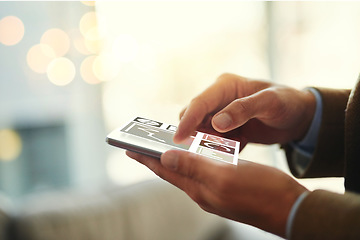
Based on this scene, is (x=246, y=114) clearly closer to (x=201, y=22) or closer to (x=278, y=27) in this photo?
(x=201, y=22)

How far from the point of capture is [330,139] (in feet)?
2.43

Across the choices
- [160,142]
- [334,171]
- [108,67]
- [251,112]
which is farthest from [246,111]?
[108,67]

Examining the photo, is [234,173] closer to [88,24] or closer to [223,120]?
[223,120]

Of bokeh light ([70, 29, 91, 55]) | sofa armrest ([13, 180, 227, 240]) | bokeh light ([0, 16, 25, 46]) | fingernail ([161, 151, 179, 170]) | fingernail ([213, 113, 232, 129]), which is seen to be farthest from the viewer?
bokeh light ([70, 29, 91, 55])

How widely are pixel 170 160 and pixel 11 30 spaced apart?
1.39 meters

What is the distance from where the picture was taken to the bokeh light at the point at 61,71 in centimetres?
159

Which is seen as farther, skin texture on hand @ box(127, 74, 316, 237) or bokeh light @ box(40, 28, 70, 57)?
bokeh light @ box(40, 28, 70, 57)

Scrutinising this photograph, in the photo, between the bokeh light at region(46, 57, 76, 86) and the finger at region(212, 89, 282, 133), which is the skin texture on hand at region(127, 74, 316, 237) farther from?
the bokeh light at region(46, 57, 76, 86)

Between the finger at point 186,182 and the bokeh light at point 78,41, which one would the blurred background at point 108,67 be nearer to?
the bokeh light at point 78,41

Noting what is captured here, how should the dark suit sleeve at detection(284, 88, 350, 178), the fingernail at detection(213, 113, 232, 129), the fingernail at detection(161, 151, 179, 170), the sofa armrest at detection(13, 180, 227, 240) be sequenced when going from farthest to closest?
1. the sofa armrest at detection(13, 180, 227, 240)
2. the dark suit sleeve at detection(284, 88, 350, 178)
3. the fingernail at detection(213, 113, 232, 129)
4. the fingernail at detection(161, 151, 179, 170)

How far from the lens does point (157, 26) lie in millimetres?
1765

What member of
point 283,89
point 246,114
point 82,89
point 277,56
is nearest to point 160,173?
point 246,114

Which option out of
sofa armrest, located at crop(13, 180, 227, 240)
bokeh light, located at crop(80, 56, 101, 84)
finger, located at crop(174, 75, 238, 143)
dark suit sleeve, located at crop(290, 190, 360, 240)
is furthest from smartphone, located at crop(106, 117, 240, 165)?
bokeh light, located at crop(80, 56, 101, 84)

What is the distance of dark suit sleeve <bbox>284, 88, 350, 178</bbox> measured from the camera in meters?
0.73
